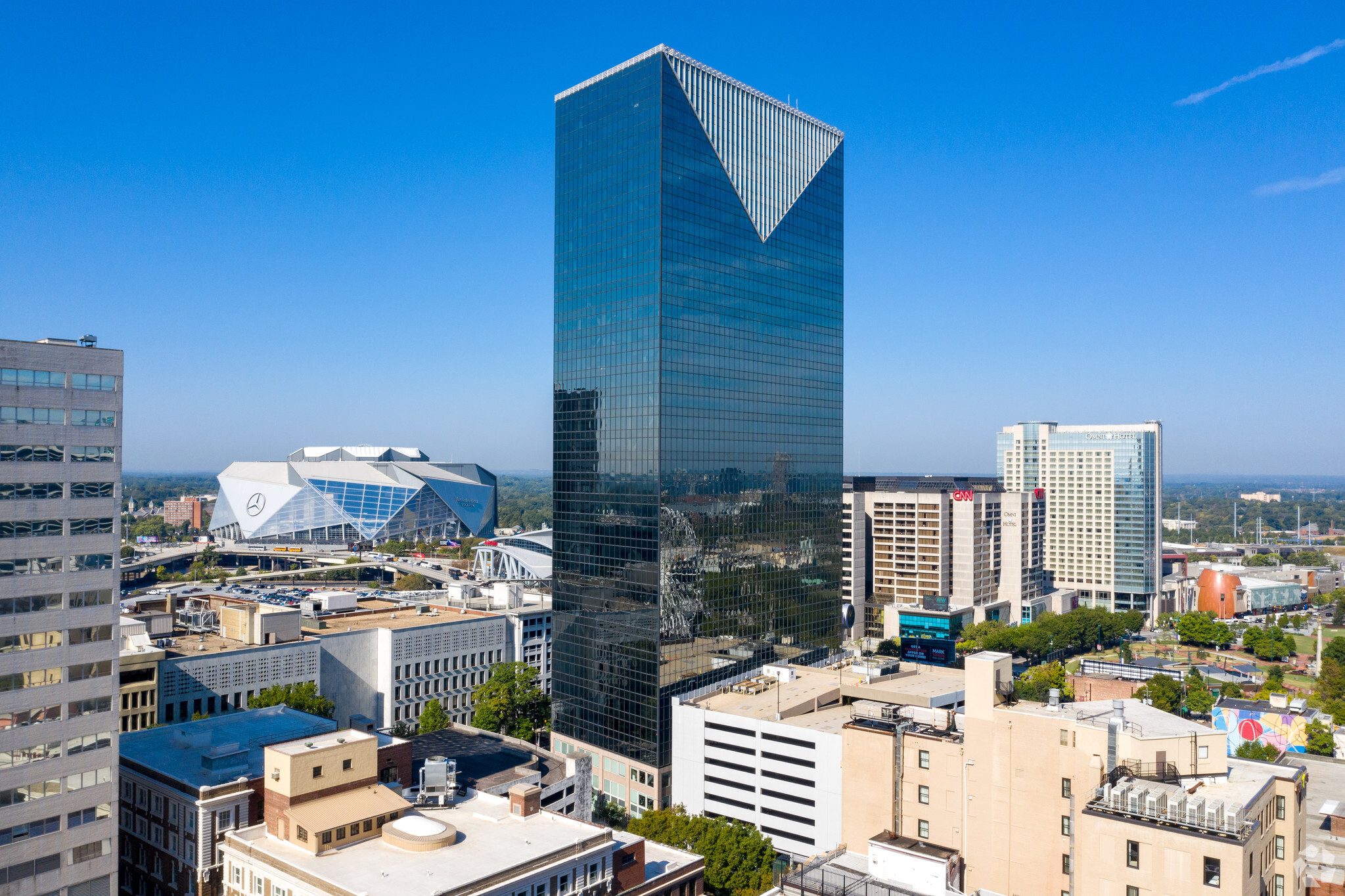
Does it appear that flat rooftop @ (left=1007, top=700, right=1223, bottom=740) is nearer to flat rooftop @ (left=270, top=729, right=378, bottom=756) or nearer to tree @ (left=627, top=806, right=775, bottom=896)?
tree @ (left=627, top=806, right=775, bottom=896)

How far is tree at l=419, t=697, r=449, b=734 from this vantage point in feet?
341

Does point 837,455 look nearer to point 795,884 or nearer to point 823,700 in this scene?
point 823,700

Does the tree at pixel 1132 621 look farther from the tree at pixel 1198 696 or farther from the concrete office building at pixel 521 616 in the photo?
the concrete office building at pixel 521 616

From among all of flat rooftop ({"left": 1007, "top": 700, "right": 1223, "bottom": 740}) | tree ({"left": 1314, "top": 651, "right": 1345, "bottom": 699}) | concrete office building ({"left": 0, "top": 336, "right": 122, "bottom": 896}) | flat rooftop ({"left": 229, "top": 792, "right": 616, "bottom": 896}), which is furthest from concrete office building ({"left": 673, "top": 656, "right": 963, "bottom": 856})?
tree ({"left": 1314, "top": 651, "right": 1345, "bottom": 699})

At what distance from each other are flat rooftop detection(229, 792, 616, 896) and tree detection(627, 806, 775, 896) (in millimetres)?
10456

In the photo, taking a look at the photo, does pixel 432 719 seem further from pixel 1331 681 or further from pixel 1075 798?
pixel 1331 681

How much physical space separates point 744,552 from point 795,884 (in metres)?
53.8

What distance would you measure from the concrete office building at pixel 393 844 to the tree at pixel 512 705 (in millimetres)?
46877

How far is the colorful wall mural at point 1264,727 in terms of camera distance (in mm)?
102438

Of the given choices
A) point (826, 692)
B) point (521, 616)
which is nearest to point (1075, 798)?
point (826, 692)

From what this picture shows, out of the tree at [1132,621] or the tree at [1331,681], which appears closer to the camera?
the tree at [1331,681]

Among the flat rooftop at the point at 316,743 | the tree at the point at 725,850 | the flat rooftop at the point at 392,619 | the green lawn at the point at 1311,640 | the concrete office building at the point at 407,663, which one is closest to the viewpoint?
the flat rooftop at the point at 316,743

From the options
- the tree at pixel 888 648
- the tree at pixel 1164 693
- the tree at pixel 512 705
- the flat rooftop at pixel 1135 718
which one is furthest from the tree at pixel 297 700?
the tree at pixel 1164 693

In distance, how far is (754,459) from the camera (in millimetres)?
106312
